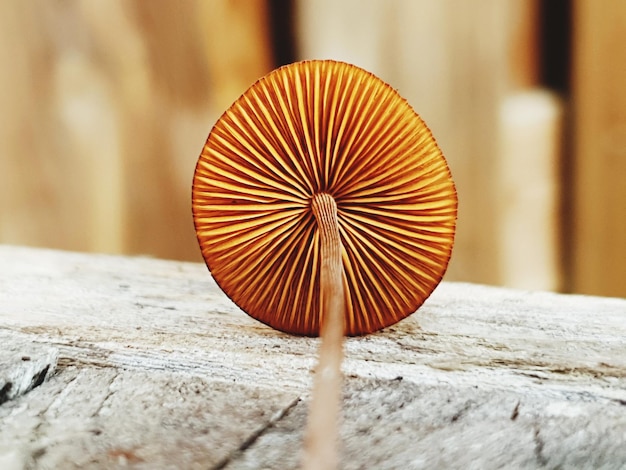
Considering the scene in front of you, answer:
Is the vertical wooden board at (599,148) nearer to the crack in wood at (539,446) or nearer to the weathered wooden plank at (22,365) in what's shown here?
the crack in wood at (539,446)

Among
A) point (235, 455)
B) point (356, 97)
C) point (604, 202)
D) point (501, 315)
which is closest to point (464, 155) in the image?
point (604, 202)

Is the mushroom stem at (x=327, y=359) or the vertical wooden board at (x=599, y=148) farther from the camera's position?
the vertical wooden board at (x=599, y=148)

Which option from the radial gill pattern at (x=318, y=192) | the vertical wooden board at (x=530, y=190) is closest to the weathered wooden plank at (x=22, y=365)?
the radial gill pattern at (x=318, y=192)

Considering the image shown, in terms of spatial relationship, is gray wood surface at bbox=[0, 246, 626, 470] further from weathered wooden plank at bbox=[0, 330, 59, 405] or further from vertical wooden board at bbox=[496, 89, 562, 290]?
vertical wooden board at bbox=[496, 89, 562, 290]

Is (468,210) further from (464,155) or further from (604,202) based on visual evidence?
(604,202)

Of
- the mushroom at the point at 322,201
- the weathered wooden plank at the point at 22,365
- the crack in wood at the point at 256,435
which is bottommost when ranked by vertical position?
the crack in wood at the point at 256,435

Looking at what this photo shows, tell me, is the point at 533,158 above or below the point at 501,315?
above

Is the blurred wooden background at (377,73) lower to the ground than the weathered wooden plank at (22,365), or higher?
higher

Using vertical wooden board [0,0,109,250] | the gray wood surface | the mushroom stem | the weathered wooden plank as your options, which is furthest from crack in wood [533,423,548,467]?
vertical wooden board [0,0,109,250]
